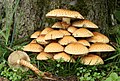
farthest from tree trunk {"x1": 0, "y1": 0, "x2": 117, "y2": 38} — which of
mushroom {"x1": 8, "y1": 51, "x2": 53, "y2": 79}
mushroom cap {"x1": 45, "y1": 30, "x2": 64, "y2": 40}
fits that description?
mushroom {"x1": 8, "y1": 51, "x2": 53, "y2": 79}

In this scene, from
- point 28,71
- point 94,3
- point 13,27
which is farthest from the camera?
point 13,27

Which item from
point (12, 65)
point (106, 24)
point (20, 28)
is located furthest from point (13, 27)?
point (106, 24)

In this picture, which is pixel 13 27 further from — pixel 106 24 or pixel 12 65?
pixel 106 24

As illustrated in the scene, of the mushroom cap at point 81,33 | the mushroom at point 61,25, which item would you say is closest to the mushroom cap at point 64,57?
the mushroom cap at point 81,33

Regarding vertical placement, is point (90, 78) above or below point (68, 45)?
below

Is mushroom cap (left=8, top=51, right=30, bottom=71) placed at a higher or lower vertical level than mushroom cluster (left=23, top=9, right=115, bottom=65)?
lower

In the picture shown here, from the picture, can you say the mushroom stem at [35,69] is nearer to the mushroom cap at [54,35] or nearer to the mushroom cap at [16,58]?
the mushroom cap at [16,58]

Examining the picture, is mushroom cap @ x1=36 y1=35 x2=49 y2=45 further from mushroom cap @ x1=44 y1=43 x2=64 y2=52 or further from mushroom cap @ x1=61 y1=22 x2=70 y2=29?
mushroom cap @ x1=61 y1=22 x2=70 y2=29

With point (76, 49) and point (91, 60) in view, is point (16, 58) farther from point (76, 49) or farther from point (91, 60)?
point (91, 60)

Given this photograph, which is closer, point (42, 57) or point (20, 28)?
point (42, 57)
